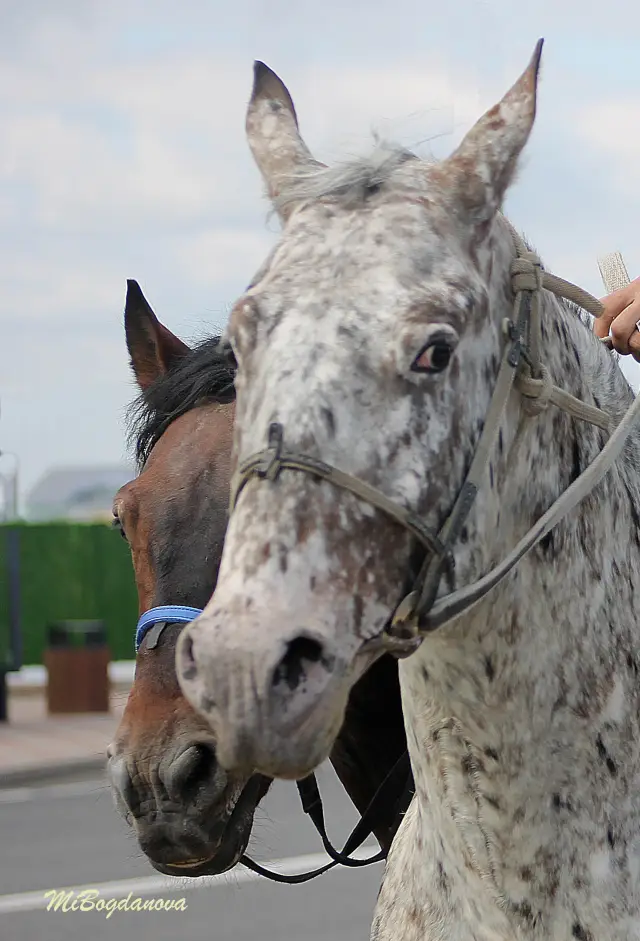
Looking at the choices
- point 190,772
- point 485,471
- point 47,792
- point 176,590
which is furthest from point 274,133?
point 47,792

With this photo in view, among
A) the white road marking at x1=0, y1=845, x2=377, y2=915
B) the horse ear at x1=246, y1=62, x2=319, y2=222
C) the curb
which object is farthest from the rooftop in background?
the horse ear at x1=246, y1=62, x2=319, y2=222

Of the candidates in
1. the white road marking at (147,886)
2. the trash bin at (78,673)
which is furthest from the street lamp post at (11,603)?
the white road marking at (147,886)

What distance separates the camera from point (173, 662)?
10.1 feet

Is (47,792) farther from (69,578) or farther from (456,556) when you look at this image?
(456,556)

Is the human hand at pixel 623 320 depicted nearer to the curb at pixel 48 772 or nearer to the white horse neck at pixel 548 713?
the white horse neck at pixel 548 713

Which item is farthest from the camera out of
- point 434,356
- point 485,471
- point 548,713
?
point 548,713

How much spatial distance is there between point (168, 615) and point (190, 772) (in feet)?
1.30

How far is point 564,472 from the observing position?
2.42 metres

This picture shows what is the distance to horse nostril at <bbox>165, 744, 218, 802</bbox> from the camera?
294 centimetres

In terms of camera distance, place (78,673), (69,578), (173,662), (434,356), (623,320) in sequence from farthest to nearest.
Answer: (69,578)
(78,673)
(173,662)
(623,320)
(434,356)

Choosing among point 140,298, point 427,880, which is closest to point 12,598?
point 140,298

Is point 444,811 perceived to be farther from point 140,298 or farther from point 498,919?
point 140,298

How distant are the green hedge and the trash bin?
7.44 feet

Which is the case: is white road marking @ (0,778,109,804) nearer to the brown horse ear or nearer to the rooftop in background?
the brown horse ear
